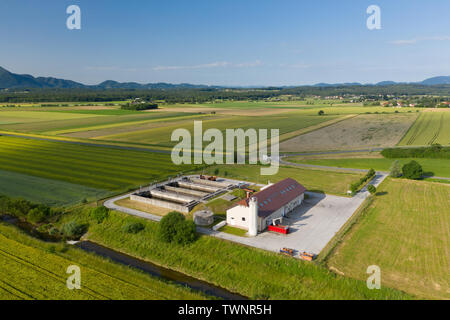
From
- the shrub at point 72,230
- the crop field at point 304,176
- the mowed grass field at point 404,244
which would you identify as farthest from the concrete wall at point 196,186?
the mowed grass field at point 404,244

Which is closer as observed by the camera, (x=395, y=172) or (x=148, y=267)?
(x=148, y=267)

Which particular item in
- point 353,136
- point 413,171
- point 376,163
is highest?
point 353,136

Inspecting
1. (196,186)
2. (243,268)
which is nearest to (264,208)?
(243,268)

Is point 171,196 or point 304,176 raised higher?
point 304,176

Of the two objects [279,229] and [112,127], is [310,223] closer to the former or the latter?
[279,229]

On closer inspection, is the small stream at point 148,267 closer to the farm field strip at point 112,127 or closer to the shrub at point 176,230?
the shrub at point 176,230

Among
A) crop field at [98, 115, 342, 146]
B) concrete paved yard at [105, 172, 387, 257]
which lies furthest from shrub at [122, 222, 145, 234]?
crop field at [98, 115, 342, 146]

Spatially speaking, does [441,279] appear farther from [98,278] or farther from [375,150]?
[375,150]
